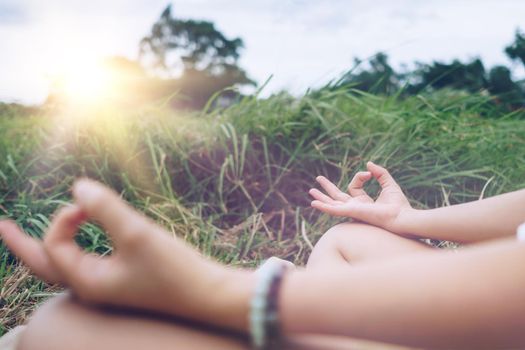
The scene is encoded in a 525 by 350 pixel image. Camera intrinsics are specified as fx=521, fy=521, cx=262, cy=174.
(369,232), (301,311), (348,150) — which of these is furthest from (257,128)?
(301,311)

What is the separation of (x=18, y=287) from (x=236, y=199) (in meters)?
0.80

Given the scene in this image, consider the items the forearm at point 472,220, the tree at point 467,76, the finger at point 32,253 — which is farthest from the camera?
the tree at point 467,76

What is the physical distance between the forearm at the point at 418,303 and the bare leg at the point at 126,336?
1.8 inches

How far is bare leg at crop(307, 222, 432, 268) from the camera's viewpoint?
109cm

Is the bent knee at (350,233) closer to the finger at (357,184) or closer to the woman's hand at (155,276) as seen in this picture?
the finger at (357,184)

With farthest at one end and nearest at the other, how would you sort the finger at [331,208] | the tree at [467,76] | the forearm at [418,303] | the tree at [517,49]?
the tree at [517,49] → the tree at [467,76] → the finger at [331,208] → the forearm at [418,303]

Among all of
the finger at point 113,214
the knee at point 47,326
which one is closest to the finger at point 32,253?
the knee at point 47,326

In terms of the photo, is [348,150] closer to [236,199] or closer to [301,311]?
[236,199]

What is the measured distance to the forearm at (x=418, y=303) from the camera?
564mm

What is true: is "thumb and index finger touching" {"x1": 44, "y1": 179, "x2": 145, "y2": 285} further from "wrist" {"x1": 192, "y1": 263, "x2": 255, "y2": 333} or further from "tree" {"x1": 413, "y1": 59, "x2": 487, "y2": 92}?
"tree" {"x1": 413, "y1": 59, "x2": 487, "y2": 92}

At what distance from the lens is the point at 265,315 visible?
57 cm

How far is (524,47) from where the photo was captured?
133 inches

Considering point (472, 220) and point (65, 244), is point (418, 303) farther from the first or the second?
point (472, 220)

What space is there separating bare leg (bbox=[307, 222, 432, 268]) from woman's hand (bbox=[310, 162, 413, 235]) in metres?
0.02
